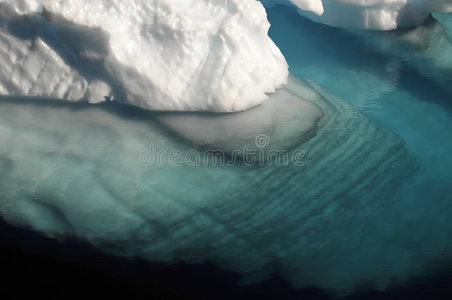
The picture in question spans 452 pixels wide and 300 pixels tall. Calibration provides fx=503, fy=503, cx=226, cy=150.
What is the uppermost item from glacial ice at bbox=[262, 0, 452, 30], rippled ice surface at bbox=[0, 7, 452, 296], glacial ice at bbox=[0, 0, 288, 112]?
glacial ice at bbox=[262, 0, 452, 30]

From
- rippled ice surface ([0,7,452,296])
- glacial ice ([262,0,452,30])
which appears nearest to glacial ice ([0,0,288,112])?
rippled ice surface ([0,7,452,296])

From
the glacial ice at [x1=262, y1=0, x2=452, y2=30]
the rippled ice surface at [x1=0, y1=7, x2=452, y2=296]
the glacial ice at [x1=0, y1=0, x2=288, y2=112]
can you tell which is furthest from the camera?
the glacial ice at [x1=262, y1=0, x2=452, y2=30]

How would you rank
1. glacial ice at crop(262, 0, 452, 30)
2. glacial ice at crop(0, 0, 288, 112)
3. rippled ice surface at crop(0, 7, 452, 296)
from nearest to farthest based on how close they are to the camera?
rippled ice surface at crop(0, 7, 452, 296)
glacial ice at crop(0, 0, 288, 112)
glacial ice at crop(262, 0, 452, 30)

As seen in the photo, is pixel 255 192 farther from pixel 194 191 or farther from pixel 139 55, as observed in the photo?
pixel 139 55

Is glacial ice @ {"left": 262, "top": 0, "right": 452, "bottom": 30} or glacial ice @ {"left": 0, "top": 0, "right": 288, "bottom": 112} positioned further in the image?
glacial ice @ {"left": 262, "top": 0, "right": 452, "bottom": 30}

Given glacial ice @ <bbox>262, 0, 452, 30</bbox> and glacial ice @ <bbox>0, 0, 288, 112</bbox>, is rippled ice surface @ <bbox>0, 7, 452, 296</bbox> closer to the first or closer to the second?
glacial ice @ <bbox>0, 0, 288, 112</bbox>

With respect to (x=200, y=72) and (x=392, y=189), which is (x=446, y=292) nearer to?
(x=392, y=189)
